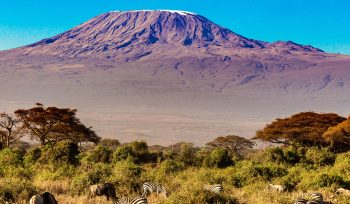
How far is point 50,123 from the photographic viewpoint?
3638cm

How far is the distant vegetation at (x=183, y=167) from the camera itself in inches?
557

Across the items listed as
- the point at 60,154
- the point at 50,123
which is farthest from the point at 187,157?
the point at 50,123

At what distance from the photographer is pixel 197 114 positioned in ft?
504

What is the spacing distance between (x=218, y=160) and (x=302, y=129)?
1145 cm

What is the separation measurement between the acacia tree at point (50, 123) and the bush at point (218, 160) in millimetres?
13833

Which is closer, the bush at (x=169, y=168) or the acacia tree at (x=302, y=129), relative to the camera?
the bush at (x=169, y=168)

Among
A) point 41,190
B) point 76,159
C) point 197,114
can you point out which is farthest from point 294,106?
point 41,190

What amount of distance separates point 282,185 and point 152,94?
575 ft

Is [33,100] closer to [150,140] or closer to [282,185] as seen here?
[150,140]

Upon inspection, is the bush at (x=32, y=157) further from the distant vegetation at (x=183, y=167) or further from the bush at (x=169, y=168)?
the bush at (x=169, y=168)

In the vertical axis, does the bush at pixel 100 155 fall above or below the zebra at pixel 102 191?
below

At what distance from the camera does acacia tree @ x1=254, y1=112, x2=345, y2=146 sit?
35500 millimetres

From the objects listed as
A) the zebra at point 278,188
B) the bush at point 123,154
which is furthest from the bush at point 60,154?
the zebra at point 278,188

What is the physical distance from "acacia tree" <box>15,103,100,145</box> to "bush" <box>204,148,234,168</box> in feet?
Result: 45.4
